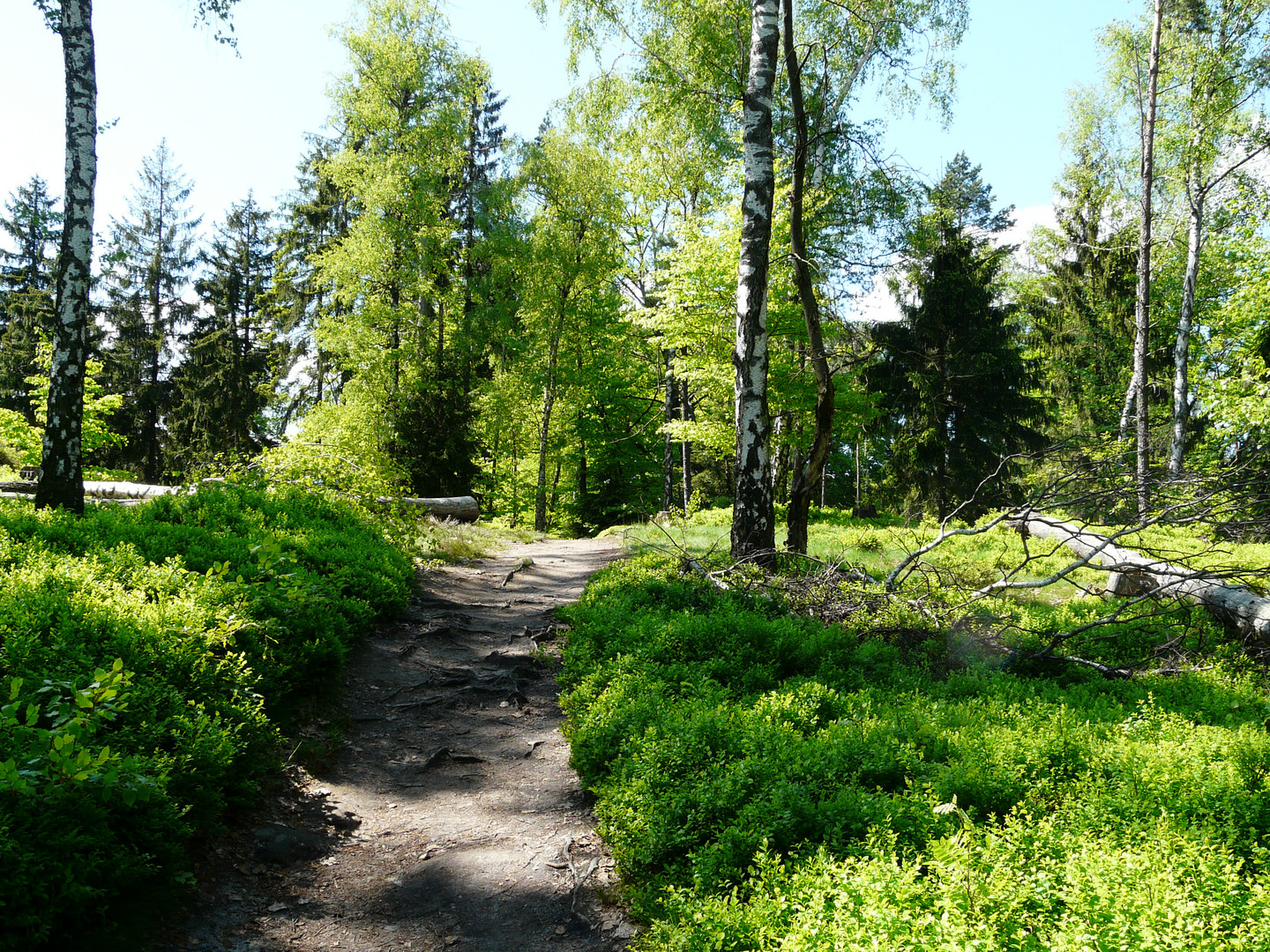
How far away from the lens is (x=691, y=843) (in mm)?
3631

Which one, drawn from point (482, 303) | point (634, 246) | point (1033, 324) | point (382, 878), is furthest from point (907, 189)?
point (1033, 324)

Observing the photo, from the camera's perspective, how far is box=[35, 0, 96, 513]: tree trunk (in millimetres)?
7863

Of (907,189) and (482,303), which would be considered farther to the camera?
(482,303)

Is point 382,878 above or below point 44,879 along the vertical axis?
below

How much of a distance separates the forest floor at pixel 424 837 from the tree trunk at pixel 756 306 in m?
3.33

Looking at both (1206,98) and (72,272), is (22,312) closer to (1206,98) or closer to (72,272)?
(72,272)

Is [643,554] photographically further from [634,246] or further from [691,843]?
[634,246]

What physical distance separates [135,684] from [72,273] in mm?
6117

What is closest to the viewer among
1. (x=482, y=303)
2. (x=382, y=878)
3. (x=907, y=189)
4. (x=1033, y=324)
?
(x=382, y=878)

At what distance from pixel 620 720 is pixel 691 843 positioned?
1.36 metres

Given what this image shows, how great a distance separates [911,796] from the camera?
364 cm

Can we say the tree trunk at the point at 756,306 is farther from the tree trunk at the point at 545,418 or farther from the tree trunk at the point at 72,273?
the tree trunk at the point at 545,418

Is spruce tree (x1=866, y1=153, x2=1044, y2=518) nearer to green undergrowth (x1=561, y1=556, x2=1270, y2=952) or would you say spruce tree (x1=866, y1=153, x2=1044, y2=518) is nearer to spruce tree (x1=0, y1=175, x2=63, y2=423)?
green undergrowth (x1=561, y1=556, x2=1270, y2=952)

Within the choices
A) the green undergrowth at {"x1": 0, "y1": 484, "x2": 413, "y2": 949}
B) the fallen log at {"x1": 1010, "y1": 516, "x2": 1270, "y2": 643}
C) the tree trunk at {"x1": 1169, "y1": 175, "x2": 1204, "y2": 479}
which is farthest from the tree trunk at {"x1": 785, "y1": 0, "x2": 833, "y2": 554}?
the tree trunk at {"x1": 1169, "y1": 175, "x2": 1204, "y2": 479}
